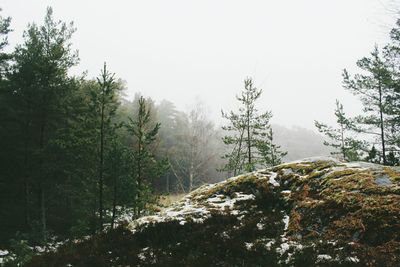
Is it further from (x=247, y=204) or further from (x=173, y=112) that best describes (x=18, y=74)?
(x=173, y=112)

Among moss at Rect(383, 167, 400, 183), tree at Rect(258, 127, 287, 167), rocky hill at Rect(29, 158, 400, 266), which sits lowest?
rocky hill at Rect(29, 158, 400, 266)

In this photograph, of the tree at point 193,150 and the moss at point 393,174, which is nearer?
the moss at point 393,174

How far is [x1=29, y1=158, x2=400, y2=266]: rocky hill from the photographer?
606cm

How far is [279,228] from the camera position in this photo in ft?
25.1

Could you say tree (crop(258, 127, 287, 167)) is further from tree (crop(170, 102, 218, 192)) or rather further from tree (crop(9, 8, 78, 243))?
tree (crop(9, 8, 78, 243))

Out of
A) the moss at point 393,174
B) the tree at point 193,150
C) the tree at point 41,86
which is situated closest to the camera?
the moss at point 393,174

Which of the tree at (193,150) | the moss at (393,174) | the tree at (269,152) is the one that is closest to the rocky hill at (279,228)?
the moss at (393,174)

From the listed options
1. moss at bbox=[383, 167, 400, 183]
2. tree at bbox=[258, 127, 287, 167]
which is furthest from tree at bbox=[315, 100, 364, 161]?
moss at bbox=[383, 167, 400, 183]

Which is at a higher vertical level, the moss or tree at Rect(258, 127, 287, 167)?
tree at Rect(258, 127, 287, 167)

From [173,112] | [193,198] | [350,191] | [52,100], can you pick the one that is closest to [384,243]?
[350,191]

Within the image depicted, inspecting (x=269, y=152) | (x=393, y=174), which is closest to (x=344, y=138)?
(x=269, y=152)

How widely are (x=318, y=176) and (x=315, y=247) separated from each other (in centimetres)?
337

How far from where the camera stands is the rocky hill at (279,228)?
6062mm

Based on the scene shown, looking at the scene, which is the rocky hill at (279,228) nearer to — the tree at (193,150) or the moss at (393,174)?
the moss at (393,174)
